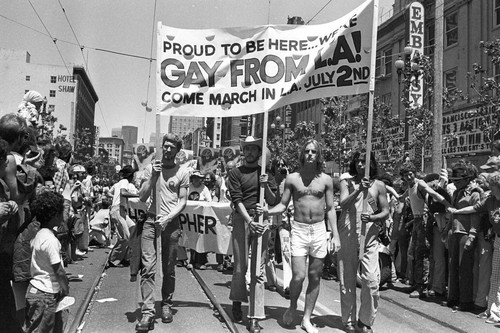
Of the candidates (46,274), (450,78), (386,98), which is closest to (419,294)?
(46,274)

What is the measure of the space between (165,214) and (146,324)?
1360 millimetres

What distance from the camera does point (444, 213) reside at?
855 cm

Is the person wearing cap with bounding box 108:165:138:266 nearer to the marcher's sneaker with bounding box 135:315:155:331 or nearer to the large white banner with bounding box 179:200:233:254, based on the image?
the large white banner with bounding box 179:200:233:254

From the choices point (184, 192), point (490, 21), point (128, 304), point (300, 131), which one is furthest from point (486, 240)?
point (300, 131)

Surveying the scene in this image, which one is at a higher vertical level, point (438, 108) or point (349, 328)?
point (438, 108)

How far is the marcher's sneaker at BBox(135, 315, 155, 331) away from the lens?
5816mm

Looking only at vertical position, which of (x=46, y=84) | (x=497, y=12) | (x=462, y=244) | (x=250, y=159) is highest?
(x=46, y=84)

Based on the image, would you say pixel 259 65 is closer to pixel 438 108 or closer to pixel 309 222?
pixel 309 222

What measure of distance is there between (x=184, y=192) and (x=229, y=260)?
16.5ft

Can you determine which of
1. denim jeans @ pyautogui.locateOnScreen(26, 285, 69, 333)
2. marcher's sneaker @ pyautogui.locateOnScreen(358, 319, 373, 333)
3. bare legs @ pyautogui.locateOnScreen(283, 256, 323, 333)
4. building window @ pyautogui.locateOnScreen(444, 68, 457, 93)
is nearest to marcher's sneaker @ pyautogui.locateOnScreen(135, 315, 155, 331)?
denim jeans @ pyautogui.locateOnScreen(26, 285, 69, 333)

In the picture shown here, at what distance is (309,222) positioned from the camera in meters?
6.14

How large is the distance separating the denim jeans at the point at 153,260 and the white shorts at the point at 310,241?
155 cm

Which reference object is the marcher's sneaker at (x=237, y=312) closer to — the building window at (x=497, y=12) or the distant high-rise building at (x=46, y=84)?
the building window at (x=497, y=12)

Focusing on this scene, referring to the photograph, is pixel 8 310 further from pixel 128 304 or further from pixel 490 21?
pixel 490 21
